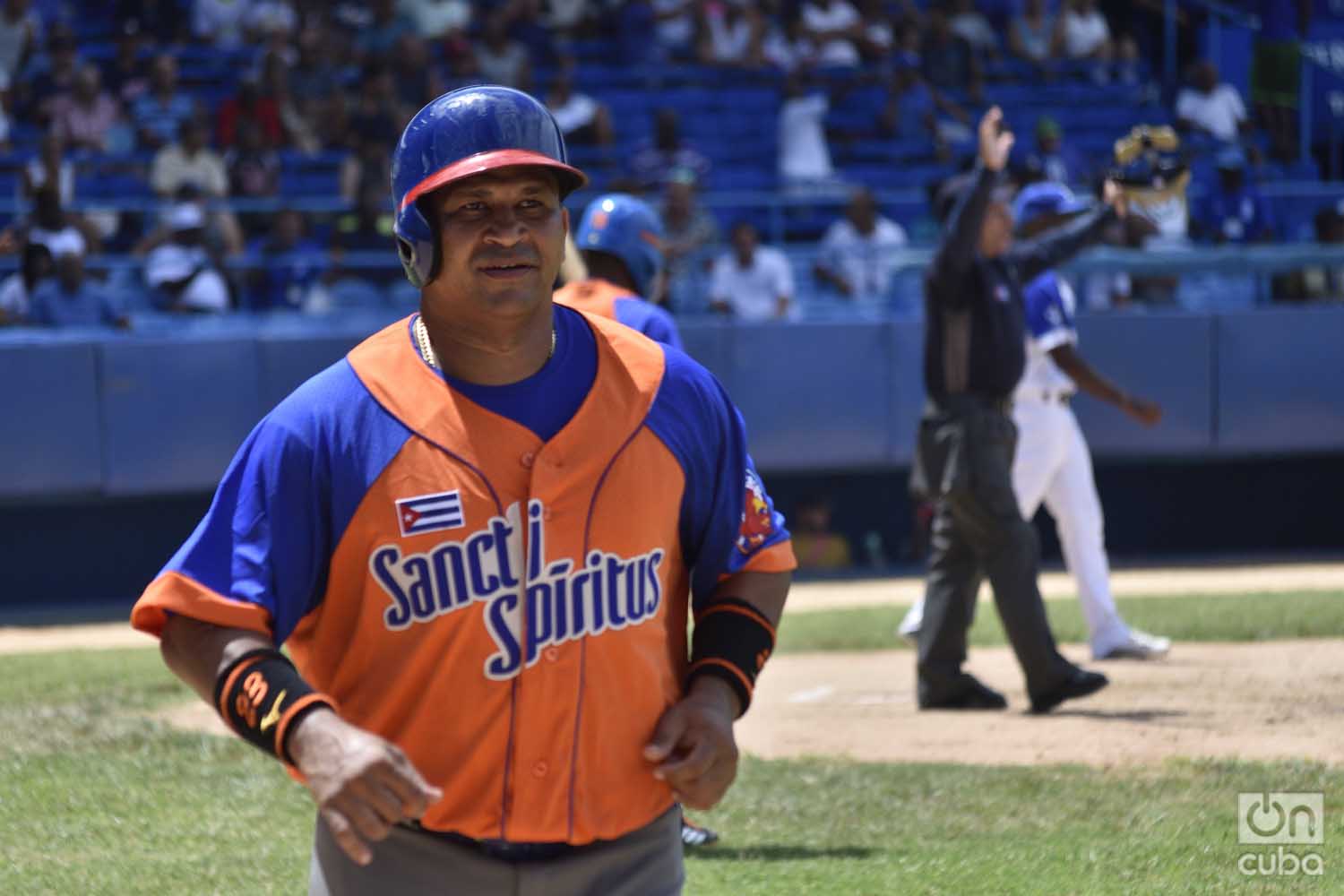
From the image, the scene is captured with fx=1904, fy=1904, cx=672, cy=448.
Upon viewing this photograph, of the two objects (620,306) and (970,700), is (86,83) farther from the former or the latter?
(620,306)

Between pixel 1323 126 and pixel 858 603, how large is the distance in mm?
8981

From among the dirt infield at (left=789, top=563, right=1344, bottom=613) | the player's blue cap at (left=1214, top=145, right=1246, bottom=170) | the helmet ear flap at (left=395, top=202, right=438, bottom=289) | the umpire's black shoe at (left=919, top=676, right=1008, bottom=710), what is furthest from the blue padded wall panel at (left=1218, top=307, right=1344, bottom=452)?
the helmet ear flap at (left=395, top=202, right=438, bottom=289)

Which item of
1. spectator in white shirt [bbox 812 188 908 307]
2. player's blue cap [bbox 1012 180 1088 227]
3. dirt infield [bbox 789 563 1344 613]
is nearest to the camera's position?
player's blue cap [bbox 1012 180 1088 227]

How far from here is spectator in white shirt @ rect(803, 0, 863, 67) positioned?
1686 centimetres

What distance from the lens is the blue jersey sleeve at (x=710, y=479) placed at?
8.70 ft

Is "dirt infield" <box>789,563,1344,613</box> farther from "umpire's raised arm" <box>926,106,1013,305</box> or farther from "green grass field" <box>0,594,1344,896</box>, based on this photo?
"green grass field" <box>0,594,1344,896</box>

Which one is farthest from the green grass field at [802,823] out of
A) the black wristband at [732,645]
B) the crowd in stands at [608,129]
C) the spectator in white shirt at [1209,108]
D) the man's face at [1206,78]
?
the man's face at [1206,78]

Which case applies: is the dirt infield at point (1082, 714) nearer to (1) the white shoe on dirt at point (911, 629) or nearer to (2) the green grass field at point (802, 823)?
(1) the white shoe on dirt at point (911, 629)

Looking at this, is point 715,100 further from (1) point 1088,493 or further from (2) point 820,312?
(1) point 1088,493

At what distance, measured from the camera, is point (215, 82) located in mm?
15312

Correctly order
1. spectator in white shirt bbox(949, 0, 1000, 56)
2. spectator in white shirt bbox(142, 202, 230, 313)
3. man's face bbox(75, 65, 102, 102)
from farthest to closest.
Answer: spectator in white shirt bbox(949, 0, 1000, 56), man's face bbox(75, 65, 102, 102), spectator in white shirt bbox(142, 202, 230, 313)

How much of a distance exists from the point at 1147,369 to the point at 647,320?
28.2 feet

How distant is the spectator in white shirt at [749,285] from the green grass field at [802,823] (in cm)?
646

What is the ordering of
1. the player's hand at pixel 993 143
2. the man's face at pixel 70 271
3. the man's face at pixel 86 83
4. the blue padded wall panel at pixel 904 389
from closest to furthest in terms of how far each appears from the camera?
the player's hand at pixel 993 143 → the man's face at pixel 70 271 → the blue padded wall panel at pixel 904 389 → the man's face at pixel 86 83
